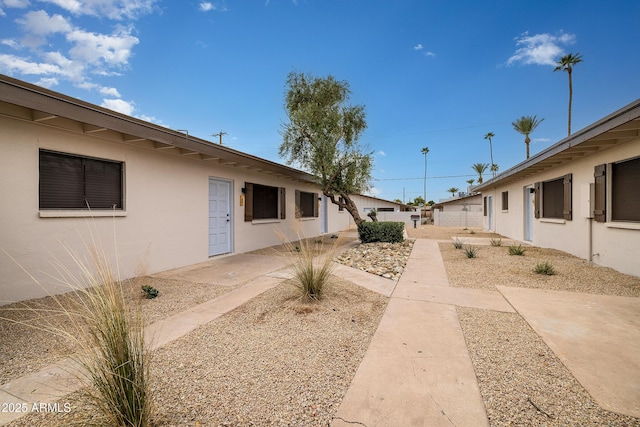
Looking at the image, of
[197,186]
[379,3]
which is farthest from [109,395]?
[379,3]

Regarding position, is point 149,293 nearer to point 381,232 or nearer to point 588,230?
point 381,232

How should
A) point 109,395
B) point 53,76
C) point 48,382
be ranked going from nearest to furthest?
point 109,395, point 48,382, point 53,76

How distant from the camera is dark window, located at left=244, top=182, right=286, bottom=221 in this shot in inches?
346

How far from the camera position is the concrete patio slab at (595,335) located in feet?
6.86

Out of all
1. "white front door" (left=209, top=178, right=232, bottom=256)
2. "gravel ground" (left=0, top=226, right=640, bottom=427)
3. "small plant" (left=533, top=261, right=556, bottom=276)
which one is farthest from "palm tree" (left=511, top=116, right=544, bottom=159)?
"gravel ground" (left=0, top=226, right=640, bottom=427)

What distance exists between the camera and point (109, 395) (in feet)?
4.95

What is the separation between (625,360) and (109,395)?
399 centimetres

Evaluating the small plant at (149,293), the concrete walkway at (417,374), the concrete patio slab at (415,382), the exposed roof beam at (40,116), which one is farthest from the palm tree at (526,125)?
the exposed roof beam at (40,116)

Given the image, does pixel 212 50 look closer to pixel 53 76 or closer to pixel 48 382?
pixel 53 76

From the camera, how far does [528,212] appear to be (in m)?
11.1

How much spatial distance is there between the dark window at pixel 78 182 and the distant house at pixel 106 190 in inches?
0.5

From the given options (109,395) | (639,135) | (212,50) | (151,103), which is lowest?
(109,395)

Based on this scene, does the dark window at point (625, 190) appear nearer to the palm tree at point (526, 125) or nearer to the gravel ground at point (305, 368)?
the gravel ground at point (305, 368)

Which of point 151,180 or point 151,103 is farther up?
point 151,103
